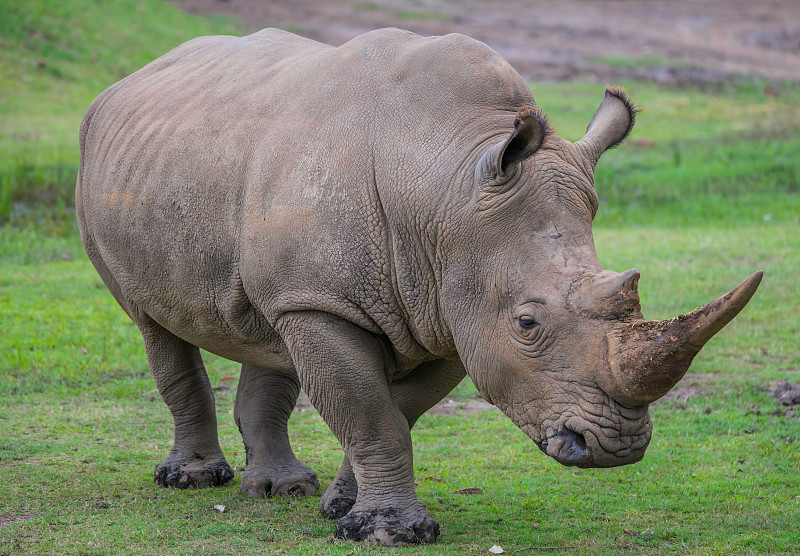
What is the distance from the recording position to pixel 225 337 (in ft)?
19.5

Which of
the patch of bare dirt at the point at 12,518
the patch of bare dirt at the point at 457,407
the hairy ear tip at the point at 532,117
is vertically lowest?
the patch of bare dirt at the point at 457,407

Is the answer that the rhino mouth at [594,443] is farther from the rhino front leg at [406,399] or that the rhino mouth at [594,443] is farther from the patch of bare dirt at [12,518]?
the patch of bare dirt at [12,518]

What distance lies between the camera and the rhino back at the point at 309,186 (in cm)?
516

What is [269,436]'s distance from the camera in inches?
257

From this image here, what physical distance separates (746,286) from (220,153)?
2.70 m

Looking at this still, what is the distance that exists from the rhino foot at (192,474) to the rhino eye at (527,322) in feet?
8.56

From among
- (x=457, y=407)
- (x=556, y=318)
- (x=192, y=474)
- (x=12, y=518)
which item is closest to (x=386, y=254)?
(x=556, y=318)

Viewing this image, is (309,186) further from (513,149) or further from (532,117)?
(532,117)

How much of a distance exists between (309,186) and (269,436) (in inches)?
72.7

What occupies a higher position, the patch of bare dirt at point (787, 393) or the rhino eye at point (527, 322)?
the rhino eye at point (527, 322)

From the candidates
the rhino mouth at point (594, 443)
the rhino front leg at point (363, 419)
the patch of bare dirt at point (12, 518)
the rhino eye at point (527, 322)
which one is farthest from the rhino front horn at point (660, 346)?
the patch of bare dirt at point (12, 518)

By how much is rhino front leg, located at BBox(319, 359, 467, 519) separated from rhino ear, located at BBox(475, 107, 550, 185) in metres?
1.34

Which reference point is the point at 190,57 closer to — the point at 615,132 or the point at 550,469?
the point at 615,132

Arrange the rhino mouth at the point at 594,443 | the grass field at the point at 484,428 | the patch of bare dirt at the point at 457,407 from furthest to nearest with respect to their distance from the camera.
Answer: the patch of bare dirt at the point at 457,407, the grass field at the point at 484,428, the rhino mouth at the point at 594,443
